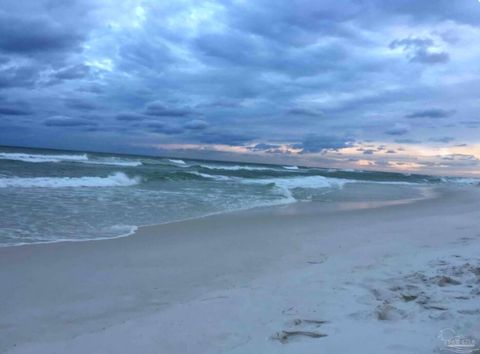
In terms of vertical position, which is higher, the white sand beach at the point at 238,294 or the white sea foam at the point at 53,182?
the white sea foam at the point at 53,182

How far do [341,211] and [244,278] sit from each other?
831 cm

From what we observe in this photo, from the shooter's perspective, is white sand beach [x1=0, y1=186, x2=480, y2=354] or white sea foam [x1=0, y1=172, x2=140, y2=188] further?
white sea foam [x1=0, y1=172, x2=140, y2=188]

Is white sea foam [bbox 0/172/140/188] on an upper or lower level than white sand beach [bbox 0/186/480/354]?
upper

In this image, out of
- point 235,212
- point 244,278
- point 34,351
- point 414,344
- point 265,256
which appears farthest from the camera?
point 235,212

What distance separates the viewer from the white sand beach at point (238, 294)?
3281 mm

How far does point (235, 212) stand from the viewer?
1165 centimetres

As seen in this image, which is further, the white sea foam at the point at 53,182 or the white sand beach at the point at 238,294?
the white sea foam at the point at 53,182

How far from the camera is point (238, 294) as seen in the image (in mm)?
4484

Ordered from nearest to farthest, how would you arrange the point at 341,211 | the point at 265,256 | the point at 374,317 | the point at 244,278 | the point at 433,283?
the point at 374,317, the point at 433,283, the point at 244,278, the point at 265,256, the point at 341,211

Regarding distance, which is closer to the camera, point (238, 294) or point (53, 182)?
point (238, 294)

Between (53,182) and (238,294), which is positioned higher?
(53,182)

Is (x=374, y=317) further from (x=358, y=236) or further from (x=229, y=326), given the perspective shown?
(x=358, y=236)

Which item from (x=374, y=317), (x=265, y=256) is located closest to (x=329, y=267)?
(x=265, y=256)

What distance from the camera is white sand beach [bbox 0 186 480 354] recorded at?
10.8ft
